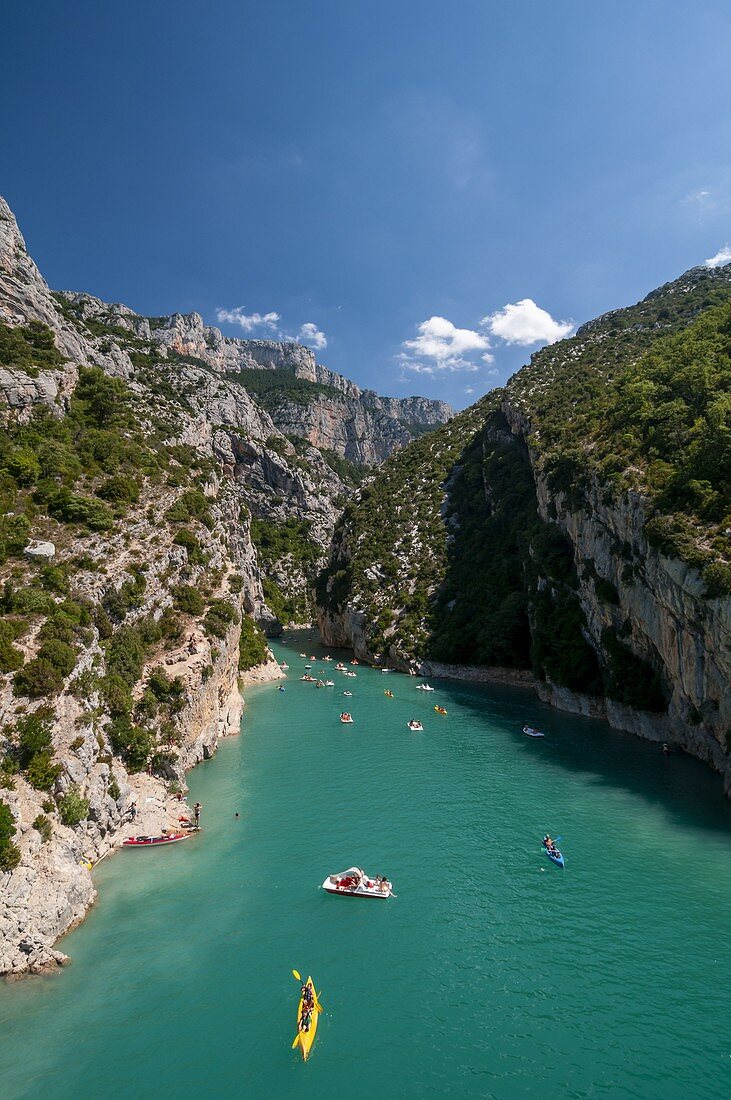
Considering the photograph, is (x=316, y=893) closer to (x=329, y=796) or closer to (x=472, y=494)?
(x=329, y=796)

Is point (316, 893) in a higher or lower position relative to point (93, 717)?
lower

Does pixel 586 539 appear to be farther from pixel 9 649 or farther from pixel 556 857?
pixel 9 649

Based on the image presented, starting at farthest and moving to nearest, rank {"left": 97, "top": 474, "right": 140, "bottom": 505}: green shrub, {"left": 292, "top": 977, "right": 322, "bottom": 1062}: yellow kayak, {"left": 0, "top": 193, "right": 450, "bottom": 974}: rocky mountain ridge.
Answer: {"left": 97, "top": 474, "right": 140, "bottom": 505}: green shrub < {"left": 0, "top": 193, "right": 450, "bottom": 974}: rocky mountain ridge < {"left": 292, "top": 977, "right": 322, "bottom": 1062}: yellow kayak

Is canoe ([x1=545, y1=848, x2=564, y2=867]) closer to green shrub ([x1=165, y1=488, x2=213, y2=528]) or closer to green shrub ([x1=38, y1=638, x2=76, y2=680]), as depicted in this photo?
green shrub ([x1=38, y1=638, x2=76, y2=680])

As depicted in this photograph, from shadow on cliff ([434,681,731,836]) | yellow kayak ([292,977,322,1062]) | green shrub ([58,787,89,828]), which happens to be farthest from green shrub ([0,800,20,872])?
shadow on cliff ([434,681,731,836])

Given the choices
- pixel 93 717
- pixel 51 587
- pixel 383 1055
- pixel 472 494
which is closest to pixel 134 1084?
pixel 383 1055

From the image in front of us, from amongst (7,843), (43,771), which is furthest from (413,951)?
(43,771)
